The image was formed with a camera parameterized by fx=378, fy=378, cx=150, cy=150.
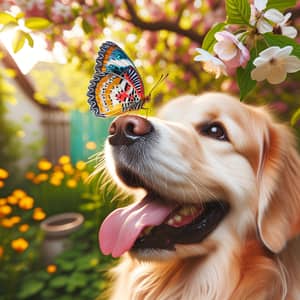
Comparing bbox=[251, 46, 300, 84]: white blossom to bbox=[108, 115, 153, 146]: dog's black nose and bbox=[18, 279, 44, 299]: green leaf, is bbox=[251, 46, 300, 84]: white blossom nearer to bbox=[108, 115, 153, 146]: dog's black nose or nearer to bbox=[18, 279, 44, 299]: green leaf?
bbox=[108, 115, 153, 146]: dog's black nose

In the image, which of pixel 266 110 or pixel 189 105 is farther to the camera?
pixel 266 110

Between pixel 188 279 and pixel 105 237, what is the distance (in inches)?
14.8

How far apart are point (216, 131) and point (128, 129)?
402 mm

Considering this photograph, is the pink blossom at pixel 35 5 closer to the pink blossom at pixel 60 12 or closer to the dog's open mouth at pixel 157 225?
the pink blossom at pixel 60 12

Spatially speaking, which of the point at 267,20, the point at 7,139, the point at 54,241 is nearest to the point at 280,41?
the point at 267,20

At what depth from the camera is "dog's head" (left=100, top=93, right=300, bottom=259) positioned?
1249mm

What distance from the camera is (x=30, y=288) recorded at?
9.57ft

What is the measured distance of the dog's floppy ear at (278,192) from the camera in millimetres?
1312

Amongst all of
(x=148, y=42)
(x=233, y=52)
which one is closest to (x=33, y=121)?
(x=148, y=42)

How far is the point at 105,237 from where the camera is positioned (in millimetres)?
Answer: 1328

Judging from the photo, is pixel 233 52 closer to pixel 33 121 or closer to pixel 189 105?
pixel 189 105

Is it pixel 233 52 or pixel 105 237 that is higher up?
pixel 233 52

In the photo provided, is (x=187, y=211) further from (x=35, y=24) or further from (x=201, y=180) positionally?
(x=35, y=24)

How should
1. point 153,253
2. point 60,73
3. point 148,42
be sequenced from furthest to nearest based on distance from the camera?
point 60,73
point 148,42
point 153,253
